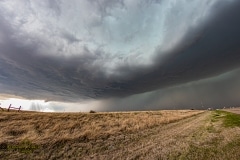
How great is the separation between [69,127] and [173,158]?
18.8 meters

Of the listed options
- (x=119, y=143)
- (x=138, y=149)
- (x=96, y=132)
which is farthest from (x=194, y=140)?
(x=96, y=132)

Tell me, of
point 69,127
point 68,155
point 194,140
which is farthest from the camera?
point 69,127

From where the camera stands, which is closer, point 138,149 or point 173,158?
point 173,158

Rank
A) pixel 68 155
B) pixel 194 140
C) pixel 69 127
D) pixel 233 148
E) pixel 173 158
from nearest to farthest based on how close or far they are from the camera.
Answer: pixel 173 158, pixel 233 148, pixel 68 155, pixel 194 140, pixel 69 127

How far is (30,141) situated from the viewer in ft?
78.9

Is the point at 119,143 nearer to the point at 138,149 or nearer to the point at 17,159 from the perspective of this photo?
the point at 138,149

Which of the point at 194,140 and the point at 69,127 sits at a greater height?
the point at 69,127

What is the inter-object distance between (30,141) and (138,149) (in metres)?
12.6

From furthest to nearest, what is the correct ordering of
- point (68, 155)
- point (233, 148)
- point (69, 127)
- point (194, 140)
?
1. point (69, 127)
2. point (194, 140)
3. point (68, 155)
4. point (233, 148)

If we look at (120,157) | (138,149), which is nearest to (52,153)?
(120,157)

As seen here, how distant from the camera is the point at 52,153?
68.0ft

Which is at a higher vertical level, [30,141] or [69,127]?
[69,127]

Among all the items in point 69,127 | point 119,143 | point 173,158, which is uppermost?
point 69,127

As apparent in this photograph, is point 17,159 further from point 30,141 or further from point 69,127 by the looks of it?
point 69,127
